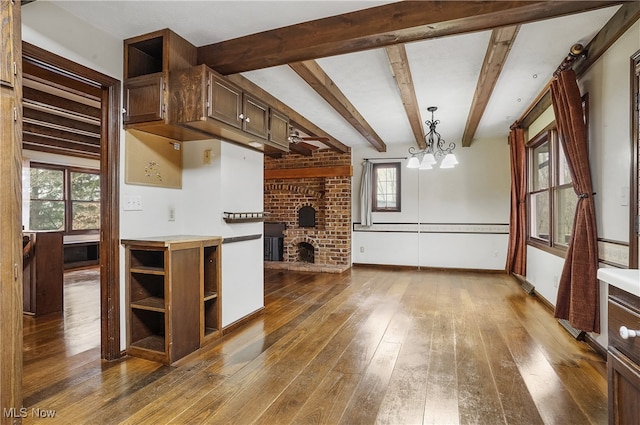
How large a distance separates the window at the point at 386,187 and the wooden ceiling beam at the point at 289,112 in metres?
0.80

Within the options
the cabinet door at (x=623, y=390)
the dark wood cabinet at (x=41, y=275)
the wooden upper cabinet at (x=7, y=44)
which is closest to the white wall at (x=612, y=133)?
the cabinet door at (x=623, y=390)

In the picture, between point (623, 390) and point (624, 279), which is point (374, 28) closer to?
point (624, 279)

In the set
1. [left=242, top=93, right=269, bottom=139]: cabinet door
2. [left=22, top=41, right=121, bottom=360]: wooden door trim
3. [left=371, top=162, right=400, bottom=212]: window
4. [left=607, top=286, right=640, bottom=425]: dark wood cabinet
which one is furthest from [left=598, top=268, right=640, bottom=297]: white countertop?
[left=371, top=162, right=400, bottom=212]: window

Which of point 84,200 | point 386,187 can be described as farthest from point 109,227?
point 84,200

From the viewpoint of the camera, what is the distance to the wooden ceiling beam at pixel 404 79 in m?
2.55

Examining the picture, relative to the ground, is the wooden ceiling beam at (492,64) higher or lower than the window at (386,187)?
higher

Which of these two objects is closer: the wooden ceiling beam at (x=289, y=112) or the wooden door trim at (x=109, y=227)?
the wooden door trim at (x=109, y=227)

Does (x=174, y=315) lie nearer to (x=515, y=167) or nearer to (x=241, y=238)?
(x=241, y=238)

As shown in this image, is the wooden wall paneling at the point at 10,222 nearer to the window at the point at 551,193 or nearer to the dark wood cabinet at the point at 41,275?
the dark wood cabinet at the point at 41,275

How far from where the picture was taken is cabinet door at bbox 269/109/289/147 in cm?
312

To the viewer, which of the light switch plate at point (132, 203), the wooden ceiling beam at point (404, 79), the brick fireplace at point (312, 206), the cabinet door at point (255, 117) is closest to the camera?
the light switch plate at point (132, 203)

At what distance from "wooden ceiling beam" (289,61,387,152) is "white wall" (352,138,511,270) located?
73.2 inches

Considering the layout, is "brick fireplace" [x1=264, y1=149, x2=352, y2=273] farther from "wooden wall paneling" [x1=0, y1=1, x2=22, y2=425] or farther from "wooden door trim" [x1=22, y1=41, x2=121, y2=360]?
"wooden wall paneling" [x1=0, y1=1, x2=22, y2=425]

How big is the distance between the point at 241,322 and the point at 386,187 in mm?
4144
